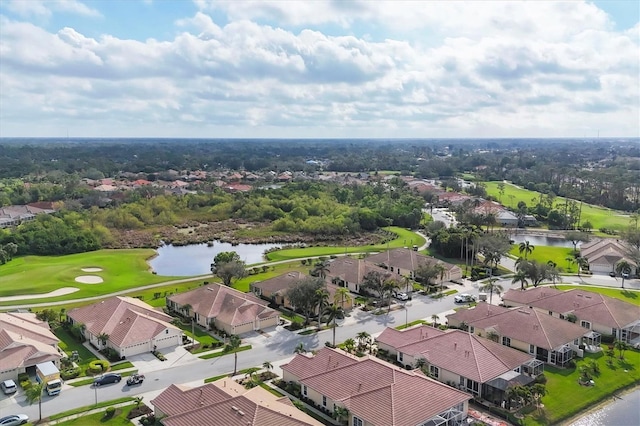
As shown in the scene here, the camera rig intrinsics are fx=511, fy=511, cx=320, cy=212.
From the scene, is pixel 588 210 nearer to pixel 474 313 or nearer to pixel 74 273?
pixel 474 313

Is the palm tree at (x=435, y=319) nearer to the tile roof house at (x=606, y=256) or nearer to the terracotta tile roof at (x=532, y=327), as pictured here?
the terracotta tile roof at (x=532, y=327)

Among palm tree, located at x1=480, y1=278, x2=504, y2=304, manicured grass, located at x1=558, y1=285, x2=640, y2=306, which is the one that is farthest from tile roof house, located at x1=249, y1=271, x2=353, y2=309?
manicured grass, located at x1=558, y1=285, x2=640, y2=306

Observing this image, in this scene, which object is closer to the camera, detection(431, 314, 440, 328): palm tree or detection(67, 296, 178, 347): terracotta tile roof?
detection(67, 296, 178, 347): terracotta tile roof

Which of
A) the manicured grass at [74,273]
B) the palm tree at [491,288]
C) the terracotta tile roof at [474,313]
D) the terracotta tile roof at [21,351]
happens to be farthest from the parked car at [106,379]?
the palm tree at [491,288]

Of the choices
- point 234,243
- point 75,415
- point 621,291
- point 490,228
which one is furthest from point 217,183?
point 75,415

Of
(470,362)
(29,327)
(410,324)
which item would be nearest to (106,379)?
(29,327)

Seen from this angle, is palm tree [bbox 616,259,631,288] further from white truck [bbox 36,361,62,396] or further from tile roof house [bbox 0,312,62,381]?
tile roof house [bbox 0,312,62,381]

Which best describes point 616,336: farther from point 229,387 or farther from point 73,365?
point 73,365
